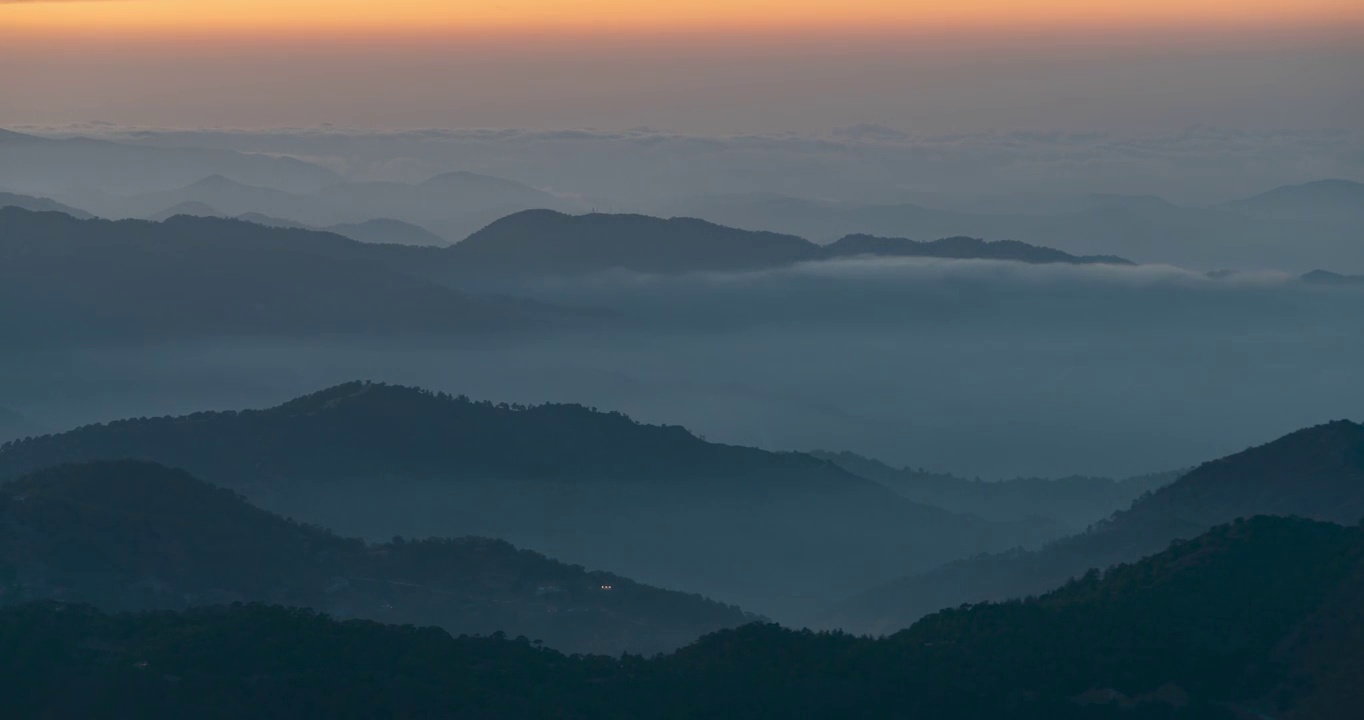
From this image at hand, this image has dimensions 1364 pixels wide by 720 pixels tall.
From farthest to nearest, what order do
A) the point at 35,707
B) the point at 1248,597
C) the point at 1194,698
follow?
the point at 1248,597, the point at 1194,698, the point at 35,707

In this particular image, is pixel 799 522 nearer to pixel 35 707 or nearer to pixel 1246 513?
pixel 1246 513

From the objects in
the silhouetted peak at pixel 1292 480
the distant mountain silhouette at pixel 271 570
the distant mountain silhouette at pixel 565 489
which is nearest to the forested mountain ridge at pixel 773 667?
the distant mountain silhouette at pixel 271 570

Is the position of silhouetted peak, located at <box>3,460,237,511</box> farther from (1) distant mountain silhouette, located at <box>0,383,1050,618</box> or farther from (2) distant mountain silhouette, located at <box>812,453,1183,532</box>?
(2) distant mountain silhouette, located at <box>812,453,1183,532</box>

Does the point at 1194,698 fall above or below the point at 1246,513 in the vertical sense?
below

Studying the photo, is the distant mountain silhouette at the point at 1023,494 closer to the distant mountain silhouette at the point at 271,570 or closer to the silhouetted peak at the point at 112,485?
the distant mountain silhouette at the point at 271,570

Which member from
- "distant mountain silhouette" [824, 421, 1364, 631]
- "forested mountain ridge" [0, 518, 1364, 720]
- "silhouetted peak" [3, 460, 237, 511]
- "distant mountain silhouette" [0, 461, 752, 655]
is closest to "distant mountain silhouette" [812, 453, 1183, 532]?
"distant mountain silhouette" [824, 421, 1364, 631]

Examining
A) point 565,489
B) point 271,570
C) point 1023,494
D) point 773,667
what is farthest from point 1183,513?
point 1023,494

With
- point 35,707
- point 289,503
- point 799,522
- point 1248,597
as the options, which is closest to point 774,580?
point 799,522
